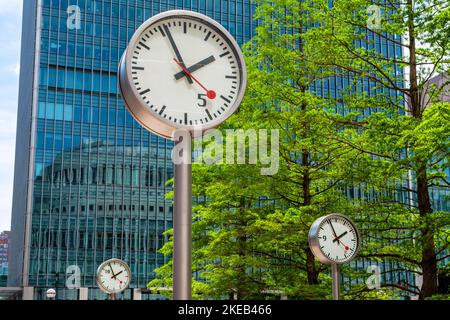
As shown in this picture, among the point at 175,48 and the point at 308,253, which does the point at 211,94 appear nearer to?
the point at 175,48

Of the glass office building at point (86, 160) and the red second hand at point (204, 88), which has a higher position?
the glass office building at point (86, 160)

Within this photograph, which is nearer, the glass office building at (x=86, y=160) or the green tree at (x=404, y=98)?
the green tree at (x=404, y=98)

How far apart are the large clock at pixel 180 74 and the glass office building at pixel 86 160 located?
55116 mm

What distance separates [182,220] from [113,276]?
45.9 ft

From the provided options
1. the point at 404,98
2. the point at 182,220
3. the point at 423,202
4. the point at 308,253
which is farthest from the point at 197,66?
the point at 308,253

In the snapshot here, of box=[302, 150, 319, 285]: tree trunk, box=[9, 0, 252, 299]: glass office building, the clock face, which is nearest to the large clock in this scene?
box=[302, 150, 319, 285]: tree trunk

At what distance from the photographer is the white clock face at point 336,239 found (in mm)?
9734

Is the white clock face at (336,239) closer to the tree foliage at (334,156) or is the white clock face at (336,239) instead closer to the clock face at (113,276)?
the tree foliage at (334,156)

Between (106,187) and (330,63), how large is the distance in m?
48.0

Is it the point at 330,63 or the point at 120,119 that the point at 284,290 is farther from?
the point at 120,119

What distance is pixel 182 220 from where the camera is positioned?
2615 millimetres

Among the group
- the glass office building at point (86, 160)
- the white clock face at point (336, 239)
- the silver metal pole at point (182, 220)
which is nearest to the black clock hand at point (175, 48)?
the silver metal pole at point (182, 220)

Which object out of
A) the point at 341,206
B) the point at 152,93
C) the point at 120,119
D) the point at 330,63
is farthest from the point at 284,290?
the point at 120,119

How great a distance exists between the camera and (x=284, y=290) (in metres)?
15.4
